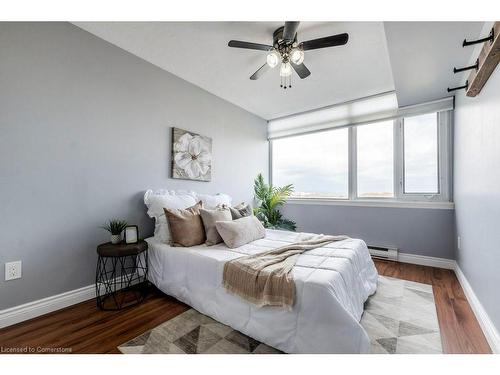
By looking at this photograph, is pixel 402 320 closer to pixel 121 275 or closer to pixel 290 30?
pixel 290 30

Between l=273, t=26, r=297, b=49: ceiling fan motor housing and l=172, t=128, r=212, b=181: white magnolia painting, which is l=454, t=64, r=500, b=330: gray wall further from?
l=172, t=128, r=212, b=181: white magnolia painting

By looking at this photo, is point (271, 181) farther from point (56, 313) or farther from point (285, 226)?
point (56, 313)

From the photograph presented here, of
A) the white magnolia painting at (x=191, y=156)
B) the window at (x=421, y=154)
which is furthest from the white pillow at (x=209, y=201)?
the window at (x=421, y=154)

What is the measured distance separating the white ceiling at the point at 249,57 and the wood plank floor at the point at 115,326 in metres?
2.54

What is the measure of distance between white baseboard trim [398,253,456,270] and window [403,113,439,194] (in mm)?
914

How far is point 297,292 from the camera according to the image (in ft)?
4.48

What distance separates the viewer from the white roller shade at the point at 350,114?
3182 millimetres

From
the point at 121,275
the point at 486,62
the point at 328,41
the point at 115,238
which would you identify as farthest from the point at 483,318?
the point at 121,275

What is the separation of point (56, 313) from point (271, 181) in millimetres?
3767

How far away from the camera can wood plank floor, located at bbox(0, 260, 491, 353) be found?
4.88 feet

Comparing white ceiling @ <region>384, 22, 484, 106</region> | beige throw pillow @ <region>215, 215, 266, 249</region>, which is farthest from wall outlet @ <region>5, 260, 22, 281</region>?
white ceiling @ <region>384, 22, 484, 106</region>

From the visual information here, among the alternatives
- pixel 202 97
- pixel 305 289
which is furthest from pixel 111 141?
pixel 305 289

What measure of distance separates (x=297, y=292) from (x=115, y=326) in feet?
4.68

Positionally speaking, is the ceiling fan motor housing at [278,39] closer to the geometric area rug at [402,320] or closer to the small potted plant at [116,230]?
the small potted plant at [116,230]
